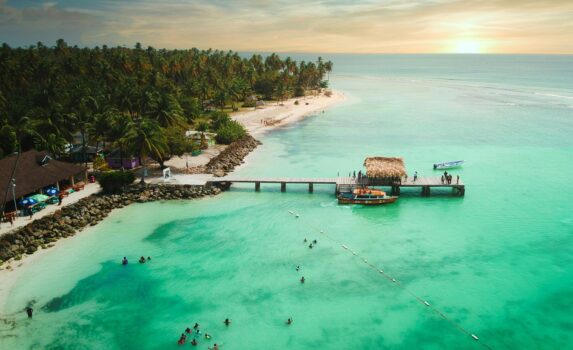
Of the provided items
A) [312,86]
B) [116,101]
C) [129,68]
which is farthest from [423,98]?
[116,101]

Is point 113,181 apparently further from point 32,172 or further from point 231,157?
point 231,157

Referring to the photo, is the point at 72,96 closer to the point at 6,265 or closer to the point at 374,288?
the point at 6,265

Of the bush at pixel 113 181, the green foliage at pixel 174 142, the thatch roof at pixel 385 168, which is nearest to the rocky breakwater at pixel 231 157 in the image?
the green foliage at pixel 174 142

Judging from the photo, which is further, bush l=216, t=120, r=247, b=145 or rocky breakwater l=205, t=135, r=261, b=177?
bush l=216, t=120, r=247, b=145

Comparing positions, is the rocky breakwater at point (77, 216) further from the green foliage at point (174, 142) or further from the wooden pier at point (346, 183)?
the green foliage at point (174, 142)

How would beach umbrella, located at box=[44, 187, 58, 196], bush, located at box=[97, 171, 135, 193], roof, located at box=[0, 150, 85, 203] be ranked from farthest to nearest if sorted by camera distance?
bush, located at box=[97, 171, 135, 193]
beach umbrella, located at box=[44, 187, 58, 196]
roof, located at box=[0, 150, 85, 203]

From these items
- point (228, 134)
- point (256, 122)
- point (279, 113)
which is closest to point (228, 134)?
point (228, 134)

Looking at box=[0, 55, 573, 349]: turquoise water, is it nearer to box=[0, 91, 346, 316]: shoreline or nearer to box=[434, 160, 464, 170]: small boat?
box=[0, 91, 346, 316]: shoreline

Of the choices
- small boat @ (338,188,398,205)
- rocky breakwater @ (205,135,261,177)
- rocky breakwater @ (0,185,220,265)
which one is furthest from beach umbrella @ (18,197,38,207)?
small boat @ (338,188,398,205)
